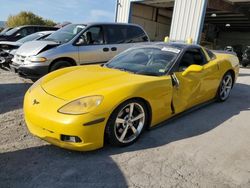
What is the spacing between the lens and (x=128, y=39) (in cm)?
853

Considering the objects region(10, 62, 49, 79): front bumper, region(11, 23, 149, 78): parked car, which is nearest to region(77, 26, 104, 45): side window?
region(11, 23, 149, 78): parked car

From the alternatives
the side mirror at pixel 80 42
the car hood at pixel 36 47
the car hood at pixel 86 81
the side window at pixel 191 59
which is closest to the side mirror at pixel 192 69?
the side window at pixel 191 59

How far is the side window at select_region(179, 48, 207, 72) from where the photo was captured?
4.83 m

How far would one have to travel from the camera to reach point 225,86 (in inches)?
242

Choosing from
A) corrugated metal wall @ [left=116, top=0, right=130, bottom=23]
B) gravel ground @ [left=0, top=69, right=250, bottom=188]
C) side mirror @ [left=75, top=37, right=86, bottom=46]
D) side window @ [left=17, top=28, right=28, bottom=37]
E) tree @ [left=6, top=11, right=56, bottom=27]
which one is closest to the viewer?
gravel ground @ [left=0, top=69, right=250, bottom=188]

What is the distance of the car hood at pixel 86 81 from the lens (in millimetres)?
3643

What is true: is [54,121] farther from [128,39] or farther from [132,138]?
[128,39]

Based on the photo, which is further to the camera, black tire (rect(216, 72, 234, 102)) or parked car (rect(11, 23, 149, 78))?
parked car (rect(11, 23, 149, 78))

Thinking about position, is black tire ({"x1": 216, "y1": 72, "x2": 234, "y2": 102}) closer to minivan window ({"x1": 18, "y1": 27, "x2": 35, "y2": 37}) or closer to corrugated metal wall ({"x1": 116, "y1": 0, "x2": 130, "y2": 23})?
minivan window ({"x1": 18, "y1": 27, "x2": 35, "y2": 37})

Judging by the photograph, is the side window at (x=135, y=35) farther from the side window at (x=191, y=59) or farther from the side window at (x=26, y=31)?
the side window at (x=26, y=31)

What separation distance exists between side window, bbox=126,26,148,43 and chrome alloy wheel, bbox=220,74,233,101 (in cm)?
333

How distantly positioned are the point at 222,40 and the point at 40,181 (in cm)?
3537

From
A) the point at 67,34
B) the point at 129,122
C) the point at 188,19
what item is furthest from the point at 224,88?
the point at 188,19

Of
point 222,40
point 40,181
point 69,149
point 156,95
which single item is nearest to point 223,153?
point 156,95
